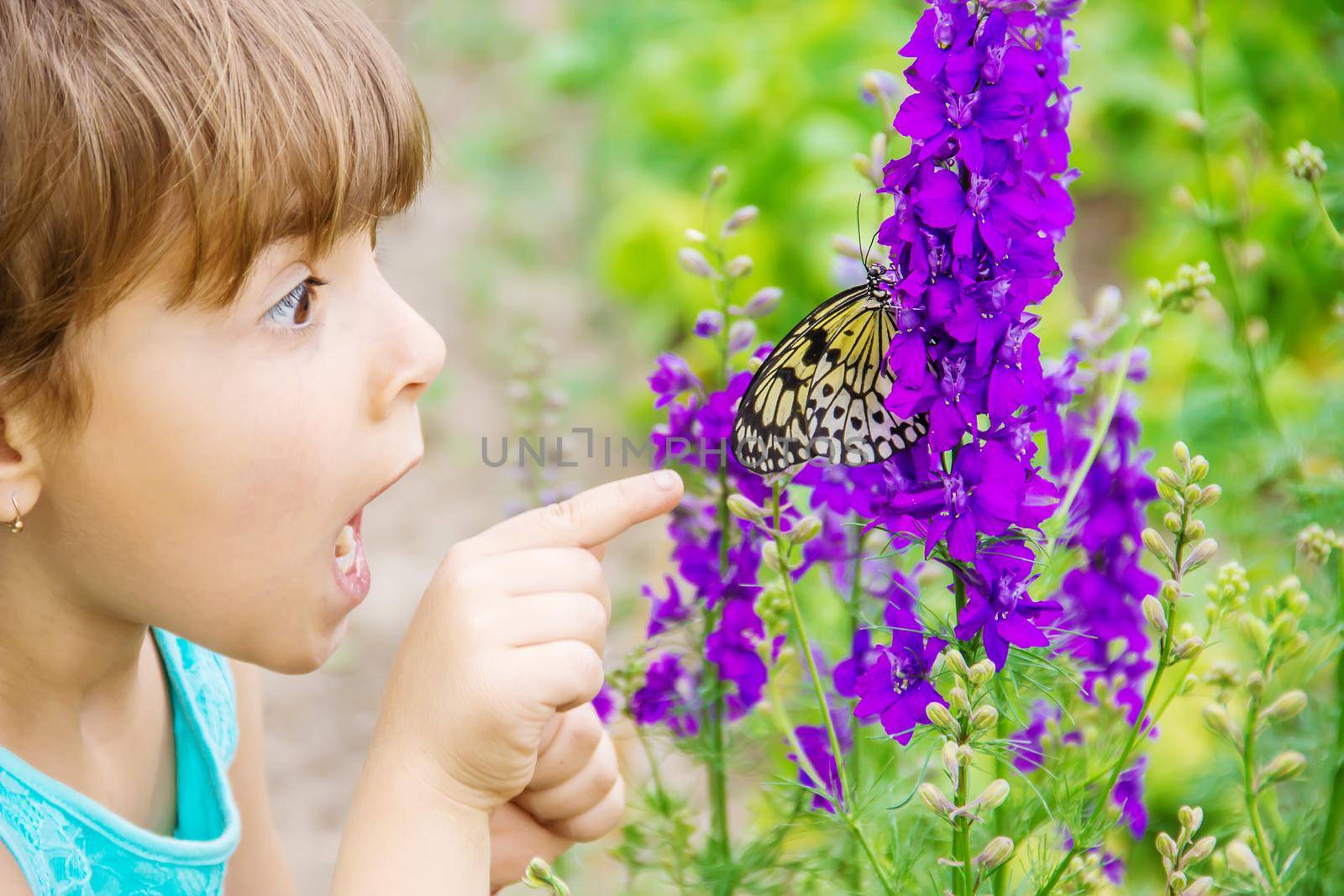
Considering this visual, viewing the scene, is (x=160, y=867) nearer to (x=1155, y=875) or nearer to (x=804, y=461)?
(x=804, y=461)

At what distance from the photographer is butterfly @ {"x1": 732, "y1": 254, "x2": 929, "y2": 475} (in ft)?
3.08

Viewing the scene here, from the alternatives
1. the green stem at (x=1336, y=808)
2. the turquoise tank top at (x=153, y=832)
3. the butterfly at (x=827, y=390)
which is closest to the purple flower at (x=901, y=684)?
the butterfly at (x=827, y=390)

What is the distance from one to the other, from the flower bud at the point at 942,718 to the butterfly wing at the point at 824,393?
184 millimetres

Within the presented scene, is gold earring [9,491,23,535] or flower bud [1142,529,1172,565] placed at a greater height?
gold earring [9,491,23,535]

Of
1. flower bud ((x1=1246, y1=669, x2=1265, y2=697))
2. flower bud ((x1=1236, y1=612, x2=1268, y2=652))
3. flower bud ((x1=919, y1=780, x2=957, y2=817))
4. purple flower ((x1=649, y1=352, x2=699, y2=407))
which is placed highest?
purple flower ((x1=649, y1=352, x2=699, y2=407))

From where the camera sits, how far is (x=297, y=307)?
1.08 meters

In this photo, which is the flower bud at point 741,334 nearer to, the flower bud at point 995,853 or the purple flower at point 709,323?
the purple flower at point 709,323

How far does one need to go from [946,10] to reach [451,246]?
12.5 feet

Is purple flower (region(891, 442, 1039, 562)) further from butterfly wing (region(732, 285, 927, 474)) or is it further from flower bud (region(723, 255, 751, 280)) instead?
flower bud (region(723, 255, 751, 280))

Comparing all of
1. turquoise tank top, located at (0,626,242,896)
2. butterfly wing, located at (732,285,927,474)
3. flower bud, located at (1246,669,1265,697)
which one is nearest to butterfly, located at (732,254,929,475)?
butterfly wing, located at (732,285,927,474)

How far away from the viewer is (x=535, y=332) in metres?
1.32

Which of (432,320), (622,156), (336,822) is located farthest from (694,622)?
(622,156)

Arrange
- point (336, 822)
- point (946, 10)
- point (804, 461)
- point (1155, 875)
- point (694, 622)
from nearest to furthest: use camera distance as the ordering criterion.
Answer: point (946, 10) < point (804, 461) < point (694, 622) < point (1155, 875) < point (336, 822)

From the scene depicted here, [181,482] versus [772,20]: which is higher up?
[772,20]
